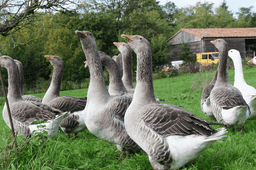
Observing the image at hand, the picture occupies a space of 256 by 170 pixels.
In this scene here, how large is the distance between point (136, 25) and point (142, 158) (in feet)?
84.0

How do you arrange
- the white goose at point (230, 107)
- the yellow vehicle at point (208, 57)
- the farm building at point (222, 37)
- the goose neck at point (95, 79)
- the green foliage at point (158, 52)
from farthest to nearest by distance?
the farm building at point (222, 37) < the yellow vehicle at point (208, 57) < the green foliage at point (158, 52) < the white goose at point (230, 107) < the goose neck at point (95, 79)

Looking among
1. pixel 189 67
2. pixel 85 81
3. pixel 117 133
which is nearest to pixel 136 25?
pixel 189 67

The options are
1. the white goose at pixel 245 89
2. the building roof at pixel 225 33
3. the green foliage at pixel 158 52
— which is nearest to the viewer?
the white goose at pixel 245 89

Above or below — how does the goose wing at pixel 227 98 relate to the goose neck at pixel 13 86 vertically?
below

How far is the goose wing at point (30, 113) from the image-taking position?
3.92 m

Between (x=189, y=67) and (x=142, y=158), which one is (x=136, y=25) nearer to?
(x=189, y=67)

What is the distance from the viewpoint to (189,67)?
25.2 meters

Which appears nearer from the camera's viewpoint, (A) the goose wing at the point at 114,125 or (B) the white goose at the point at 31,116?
(A) the goose wing at the point at 114,125

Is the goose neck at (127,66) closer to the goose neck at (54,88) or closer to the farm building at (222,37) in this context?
the goose neck at (54,88)

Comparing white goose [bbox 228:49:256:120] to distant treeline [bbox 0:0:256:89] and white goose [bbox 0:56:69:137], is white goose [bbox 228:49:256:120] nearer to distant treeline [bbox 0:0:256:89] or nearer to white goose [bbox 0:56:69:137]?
white goose [bbox 0:56:69:137]

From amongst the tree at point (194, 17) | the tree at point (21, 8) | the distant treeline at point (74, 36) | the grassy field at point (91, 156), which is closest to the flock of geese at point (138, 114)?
the grassy field at point (91, 156)

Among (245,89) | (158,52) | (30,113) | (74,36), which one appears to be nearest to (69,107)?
(30,113)

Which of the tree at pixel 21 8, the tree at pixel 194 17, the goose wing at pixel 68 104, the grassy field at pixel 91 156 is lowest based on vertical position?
the grassy field at pixel 91 156

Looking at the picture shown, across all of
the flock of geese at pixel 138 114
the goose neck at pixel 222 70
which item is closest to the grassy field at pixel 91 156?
the flock of geese at pixel 138 114
